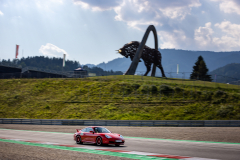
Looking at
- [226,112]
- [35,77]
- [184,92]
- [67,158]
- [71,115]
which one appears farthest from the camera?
[35,77]

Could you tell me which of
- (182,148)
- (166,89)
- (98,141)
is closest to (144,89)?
(166,89)

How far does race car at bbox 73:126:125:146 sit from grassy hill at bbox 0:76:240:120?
91.5 feet

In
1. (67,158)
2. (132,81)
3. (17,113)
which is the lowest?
(17,113)

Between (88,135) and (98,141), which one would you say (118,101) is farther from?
(98,141)

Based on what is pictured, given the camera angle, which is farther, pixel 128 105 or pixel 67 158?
pixel 128 105

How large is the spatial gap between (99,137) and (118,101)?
119ft

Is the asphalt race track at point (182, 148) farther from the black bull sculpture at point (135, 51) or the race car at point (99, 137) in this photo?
the black bull sculpture at point (135, 51)

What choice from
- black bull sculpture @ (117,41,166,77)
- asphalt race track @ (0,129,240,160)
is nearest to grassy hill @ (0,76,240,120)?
black bull sculpture @ (117,41,166,77)

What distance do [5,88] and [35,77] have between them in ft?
45.0

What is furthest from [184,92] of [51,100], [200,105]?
[51,100]

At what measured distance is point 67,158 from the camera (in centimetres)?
1021

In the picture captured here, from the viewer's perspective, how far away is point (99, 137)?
1479cm

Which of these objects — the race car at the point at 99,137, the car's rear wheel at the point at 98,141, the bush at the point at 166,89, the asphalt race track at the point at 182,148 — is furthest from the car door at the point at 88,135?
the bush at the point at 166,89

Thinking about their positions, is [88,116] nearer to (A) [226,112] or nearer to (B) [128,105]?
(B) [128,105]
